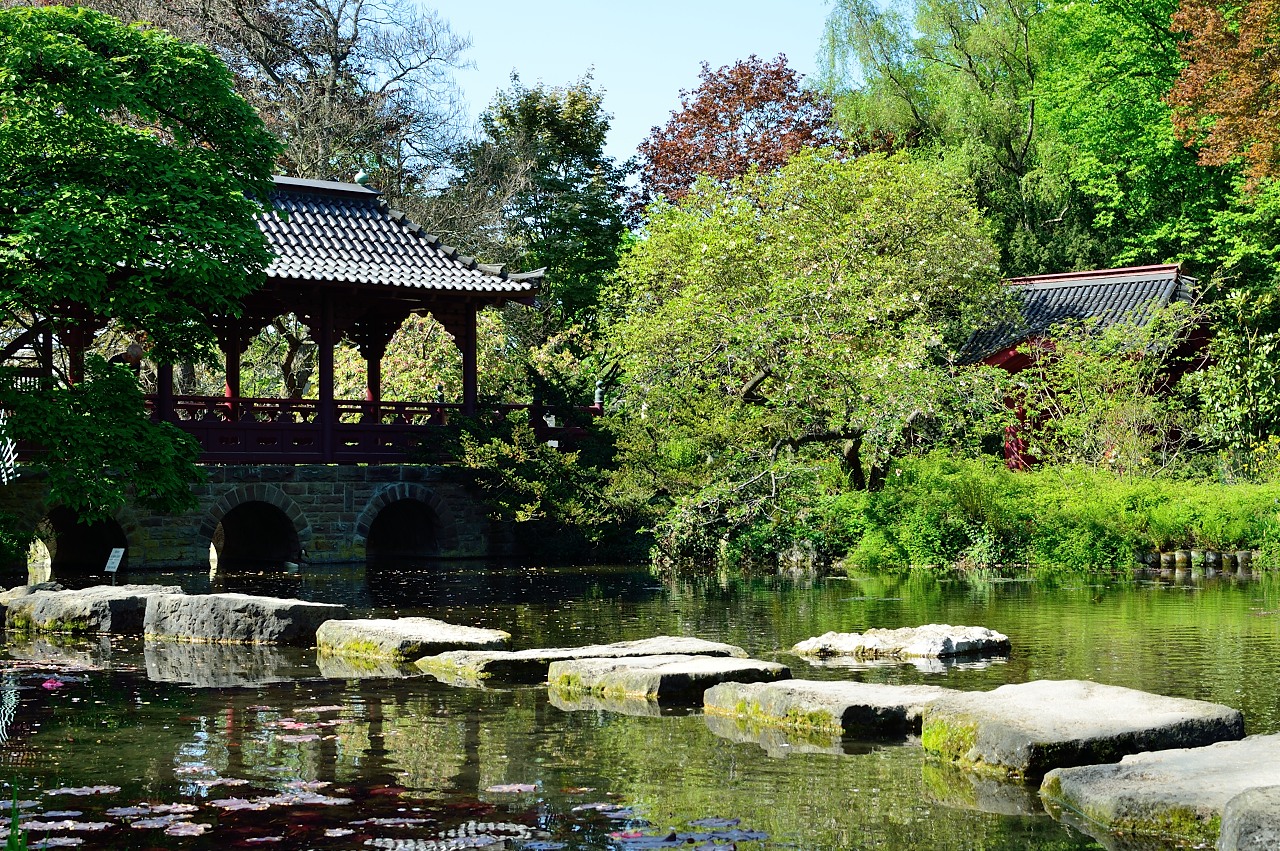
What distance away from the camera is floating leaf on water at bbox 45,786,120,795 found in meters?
7.07

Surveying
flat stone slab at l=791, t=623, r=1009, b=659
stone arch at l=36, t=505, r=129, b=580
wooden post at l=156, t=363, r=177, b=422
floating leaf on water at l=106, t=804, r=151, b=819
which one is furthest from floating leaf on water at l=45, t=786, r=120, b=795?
stone arch at l=36, t=505, r=129, b=580

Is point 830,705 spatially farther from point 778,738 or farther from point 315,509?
point 315,509

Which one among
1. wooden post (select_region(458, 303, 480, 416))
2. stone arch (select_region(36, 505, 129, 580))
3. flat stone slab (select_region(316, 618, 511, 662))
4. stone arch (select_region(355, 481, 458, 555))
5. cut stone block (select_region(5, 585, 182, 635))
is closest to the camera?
flat stone slab (select_region(316, 618, 511, 662))

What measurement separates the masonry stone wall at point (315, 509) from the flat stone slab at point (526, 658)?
1384 centimetres

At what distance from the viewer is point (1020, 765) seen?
729 centimetres

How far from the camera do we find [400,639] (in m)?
12.3

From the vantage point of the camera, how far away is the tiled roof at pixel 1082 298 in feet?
102

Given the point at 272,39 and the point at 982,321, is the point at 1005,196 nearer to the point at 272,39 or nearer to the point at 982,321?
the point at 982,321

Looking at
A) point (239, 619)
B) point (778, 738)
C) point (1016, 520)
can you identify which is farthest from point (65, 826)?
point (1016, 520)

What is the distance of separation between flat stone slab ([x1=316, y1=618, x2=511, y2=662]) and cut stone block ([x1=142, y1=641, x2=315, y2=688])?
0.34m

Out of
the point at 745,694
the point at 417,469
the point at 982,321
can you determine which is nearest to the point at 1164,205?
the point at 982,321

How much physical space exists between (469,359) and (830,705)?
19.8 meters

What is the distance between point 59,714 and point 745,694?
433 cm

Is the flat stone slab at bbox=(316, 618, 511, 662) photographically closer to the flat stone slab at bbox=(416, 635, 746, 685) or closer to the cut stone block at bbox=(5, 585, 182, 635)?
the flat stone slab at bbox=(416, 635, 746, 685)
